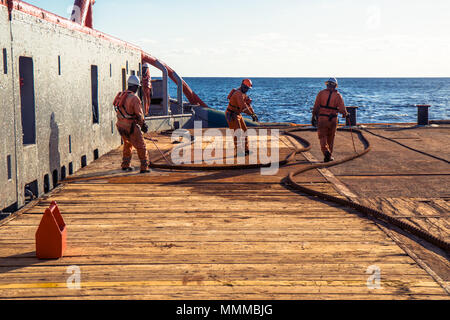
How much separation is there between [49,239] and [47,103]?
403cm

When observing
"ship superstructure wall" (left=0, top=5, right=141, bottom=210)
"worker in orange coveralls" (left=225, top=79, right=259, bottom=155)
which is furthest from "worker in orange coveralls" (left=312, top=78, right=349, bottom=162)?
"ship superstructure wall" (left=0, top=5, right=141, bottom=210)

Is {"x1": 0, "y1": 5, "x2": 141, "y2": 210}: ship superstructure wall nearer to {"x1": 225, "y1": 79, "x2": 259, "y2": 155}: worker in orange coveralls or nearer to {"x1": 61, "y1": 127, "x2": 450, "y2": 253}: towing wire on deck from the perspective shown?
{"x1": 61, "y1": 127, "x2": 450, "y2": 253}: towing wire on deck

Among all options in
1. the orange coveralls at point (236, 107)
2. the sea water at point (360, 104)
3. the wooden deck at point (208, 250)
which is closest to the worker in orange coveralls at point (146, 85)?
the orange coveralls at point (236, 107)

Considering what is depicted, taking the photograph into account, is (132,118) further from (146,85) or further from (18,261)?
(146,85)

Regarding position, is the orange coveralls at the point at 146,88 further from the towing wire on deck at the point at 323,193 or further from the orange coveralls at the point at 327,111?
the orange coveralls at the point at 327,111

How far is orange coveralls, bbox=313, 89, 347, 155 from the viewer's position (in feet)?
34.5

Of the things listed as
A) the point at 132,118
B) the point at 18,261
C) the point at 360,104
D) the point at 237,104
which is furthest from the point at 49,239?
the point at 360,104

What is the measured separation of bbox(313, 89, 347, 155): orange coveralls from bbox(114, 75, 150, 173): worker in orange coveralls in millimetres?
3789

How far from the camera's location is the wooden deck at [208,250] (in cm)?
392

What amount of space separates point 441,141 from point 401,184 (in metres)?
6.96

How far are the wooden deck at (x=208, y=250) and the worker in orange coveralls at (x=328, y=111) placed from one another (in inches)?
132

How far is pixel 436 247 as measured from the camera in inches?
197

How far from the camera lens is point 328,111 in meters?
10.6
